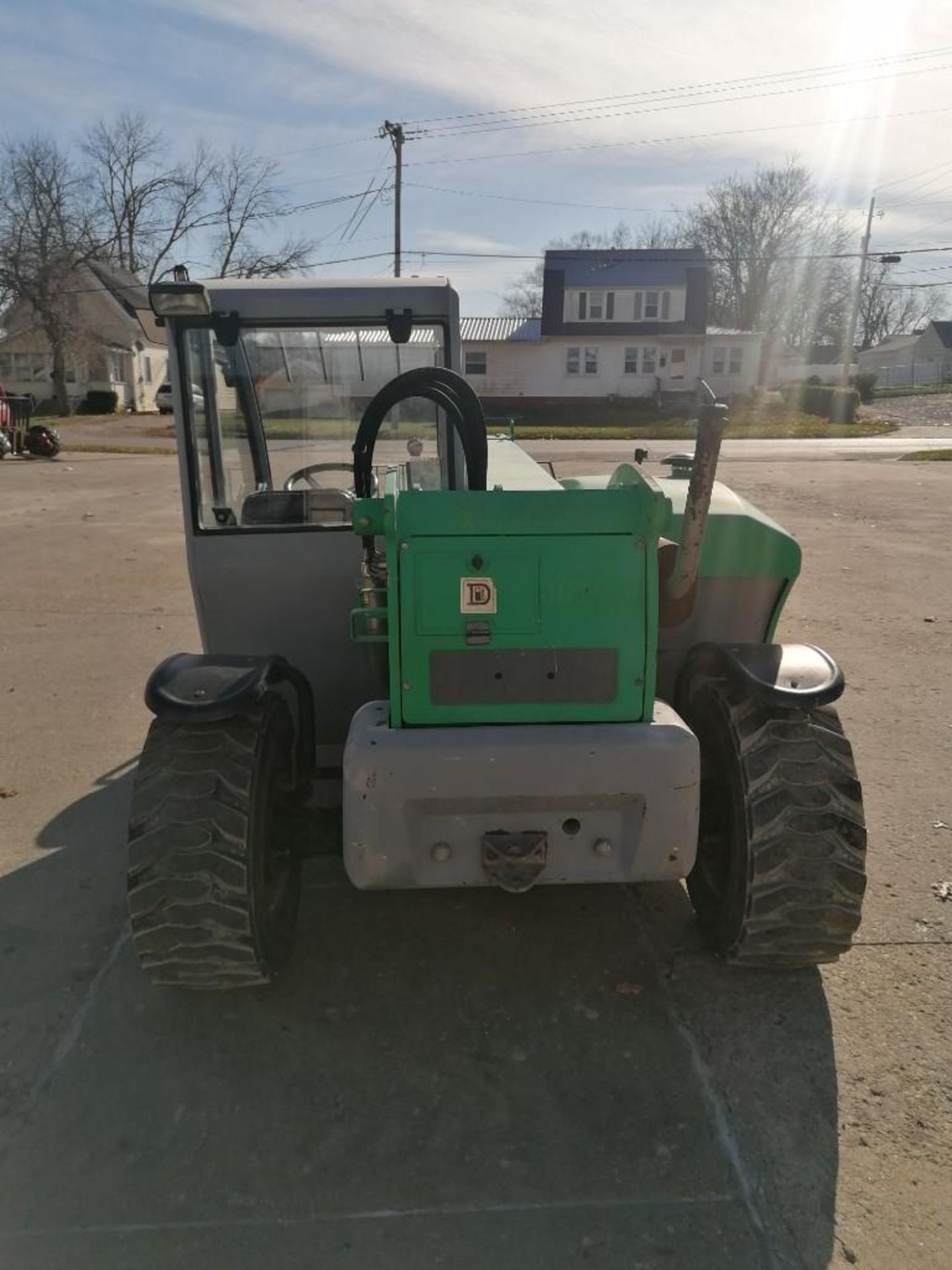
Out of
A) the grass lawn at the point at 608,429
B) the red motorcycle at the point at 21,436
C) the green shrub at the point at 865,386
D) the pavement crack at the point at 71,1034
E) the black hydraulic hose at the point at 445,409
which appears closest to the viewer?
the pavement crack at the point at 71,1034

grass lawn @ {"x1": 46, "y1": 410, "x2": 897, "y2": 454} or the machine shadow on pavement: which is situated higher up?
the machine shadow on pavement

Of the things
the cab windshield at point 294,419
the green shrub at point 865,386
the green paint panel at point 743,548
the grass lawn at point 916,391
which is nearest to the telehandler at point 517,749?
the green paint panel at point 743,548

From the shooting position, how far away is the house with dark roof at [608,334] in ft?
149

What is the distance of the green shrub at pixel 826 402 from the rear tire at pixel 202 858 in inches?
1631

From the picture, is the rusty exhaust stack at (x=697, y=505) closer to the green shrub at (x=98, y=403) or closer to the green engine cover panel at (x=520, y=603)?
the green engine cover panel at (x=520, y=603)

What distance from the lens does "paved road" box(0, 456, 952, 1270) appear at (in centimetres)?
229

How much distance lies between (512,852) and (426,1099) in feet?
2.38

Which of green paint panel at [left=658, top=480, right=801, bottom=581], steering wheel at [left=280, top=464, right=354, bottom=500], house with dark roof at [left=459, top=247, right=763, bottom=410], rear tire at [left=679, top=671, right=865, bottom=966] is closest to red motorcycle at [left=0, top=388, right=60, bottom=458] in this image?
steering wheel at [left=280, top=464, right=354, bottom=500]

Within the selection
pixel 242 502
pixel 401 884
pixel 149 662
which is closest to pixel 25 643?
pixel 149 662

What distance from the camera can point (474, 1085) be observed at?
9.06 ft

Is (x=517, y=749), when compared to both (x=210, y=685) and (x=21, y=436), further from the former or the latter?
(x=21, y=436)

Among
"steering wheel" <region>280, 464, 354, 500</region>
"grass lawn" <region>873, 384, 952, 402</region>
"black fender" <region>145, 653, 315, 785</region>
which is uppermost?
"steering wheel" <region>280, 464, 354, 500</region>

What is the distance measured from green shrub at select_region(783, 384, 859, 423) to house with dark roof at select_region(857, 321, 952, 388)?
88.4 ft

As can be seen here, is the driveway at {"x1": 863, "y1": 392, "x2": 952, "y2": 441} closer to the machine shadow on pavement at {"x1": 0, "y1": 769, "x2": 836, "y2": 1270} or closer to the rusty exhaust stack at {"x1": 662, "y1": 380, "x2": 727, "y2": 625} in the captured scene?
the rusty exhaust stack at {"x1": 662, "y1": 380, "x2": 727, "y2": 625}
